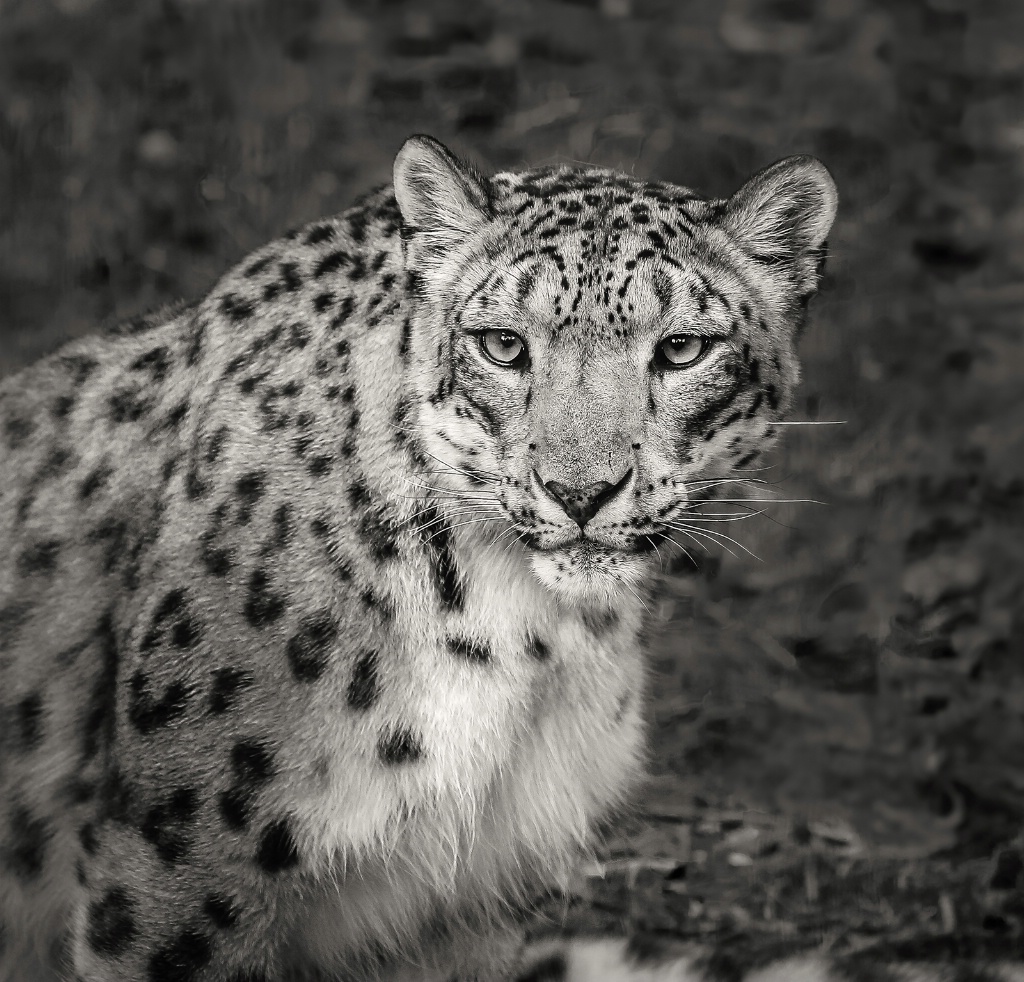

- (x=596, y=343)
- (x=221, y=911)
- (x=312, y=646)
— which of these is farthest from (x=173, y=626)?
(x=596, y=343)

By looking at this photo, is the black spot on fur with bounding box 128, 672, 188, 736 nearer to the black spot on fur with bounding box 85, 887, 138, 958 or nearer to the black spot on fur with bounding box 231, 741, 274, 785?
the black spot on fur with bounding box 231, 741, 274, 785

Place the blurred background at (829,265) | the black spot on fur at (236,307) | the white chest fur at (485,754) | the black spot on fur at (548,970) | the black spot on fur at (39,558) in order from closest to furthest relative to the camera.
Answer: the white chest fur at (485,754)
the black spot on fur at (236,307)
the black spot on fur at (39,558)
the black spot on fur at (548,970)
the blurred background at (829,265)

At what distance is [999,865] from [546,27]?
4121 mm

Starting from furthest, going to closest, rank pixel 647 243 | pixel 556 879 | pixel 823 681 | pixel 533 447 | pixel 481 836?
pixel 823 681 → pixel 556 879 → pixel 481 836 → pixel 647 243 → pixel 533 447

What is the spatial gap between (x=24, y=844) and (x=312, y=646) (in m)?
1.13

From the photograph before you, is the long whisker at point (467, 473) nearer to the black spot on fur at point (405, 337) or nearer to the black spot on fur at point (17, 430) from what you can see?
the black spot on fur at point (405, 337)

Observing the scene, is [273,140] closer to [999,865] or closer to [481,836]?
[481,836]

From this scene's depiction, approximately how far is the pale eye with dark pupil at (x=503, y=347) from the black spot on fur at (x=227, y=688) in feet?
3.28

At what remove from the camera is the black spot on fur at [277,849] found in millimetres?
3381

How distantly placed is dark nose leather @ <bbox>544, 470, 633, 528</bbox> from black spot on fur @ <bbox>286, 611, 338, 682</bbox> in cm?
67

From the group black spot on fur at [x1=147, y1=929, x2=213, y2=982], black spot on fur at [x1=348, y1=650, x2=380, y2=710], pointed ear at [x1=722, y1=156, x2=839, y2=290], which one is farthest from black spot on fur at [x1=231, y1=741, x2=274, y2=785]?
pointed ear at [x1=722, y1=156, x2=839, y2=290]

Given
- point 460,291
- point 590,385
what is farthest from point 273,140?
point 590,385

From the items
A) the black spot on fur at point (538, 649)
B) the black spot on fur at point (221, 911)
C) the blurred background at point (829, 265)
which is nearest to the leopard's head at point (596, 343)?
the black spot on fur at point (538, 649)

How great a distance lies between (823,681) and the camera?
627 centimetres
